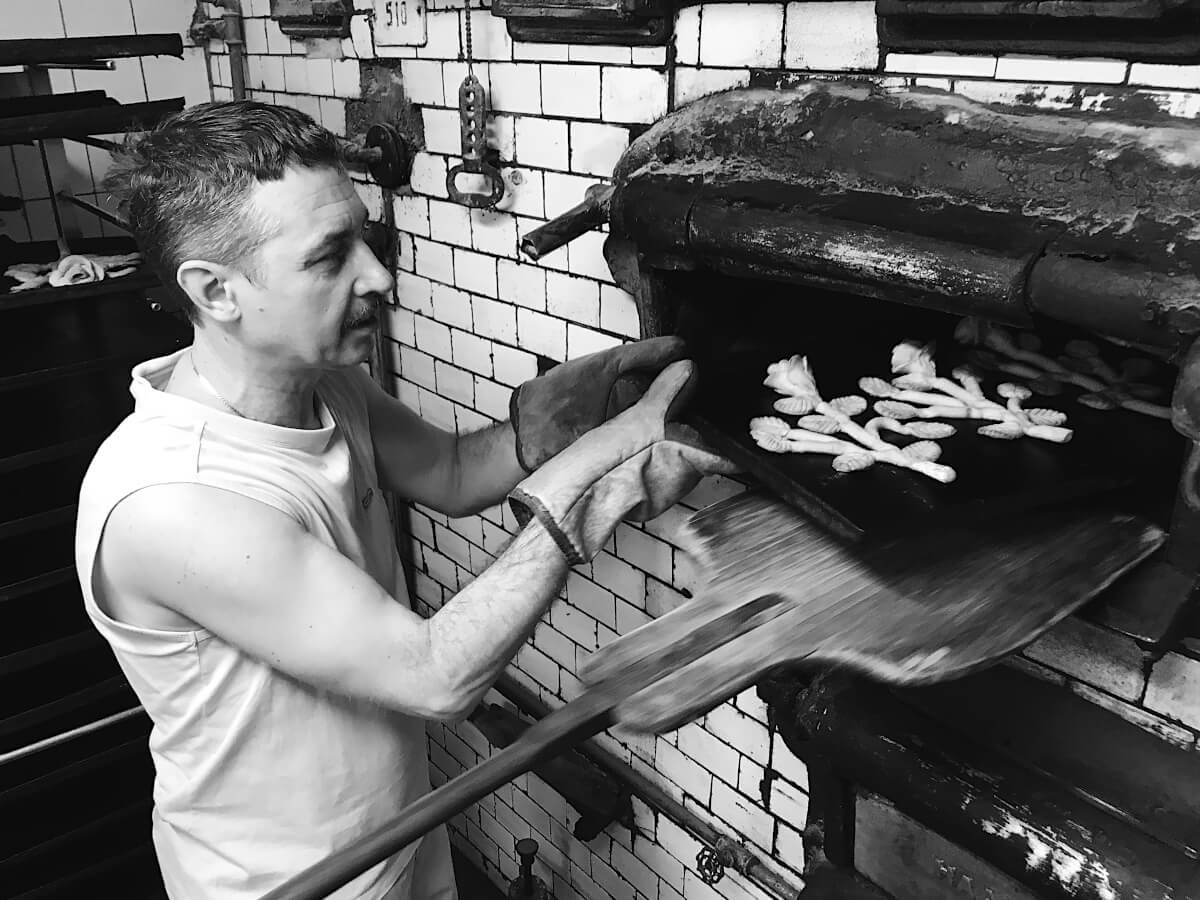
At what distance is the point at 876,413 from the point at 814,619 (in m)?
0.39

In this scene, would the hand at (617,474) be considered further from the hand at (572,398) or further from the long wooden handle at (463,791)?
the long wooden handle at (463,791)

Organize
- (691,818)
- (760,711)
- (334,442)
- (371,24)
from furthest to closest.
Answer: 1. (371,24)
2. (691,818)
3. (760,711)
4. (334,442)

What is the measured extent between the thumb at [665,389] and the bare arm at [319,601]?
0.25m

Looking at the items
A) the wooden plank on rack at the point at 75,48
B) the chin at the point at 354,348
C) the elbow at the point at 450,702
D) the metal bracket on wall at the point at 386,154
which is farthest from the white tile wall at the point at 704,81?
the wooden plank on rack at the point at 75,48

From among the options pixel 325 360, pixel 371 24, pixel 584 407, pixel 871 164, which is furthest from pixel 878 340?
pixel 371 24

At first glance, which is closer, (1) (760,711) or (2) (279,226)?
(2) (279,226)

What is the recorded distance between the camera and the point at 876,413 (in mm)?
1300

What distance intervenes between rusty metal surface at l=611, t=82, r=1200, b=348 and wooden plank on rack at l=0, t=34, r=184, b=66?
151 centimetres

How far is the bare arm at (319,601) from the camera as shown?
52.0 inches

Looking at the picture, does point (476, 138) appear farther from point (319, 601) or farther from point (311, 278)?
point (319, 601)

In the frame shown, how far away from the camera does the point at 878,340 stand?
1.56 meters

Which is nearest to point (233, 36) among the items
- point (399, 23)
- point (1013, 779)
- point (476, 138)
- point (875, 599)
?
point (399, 23)

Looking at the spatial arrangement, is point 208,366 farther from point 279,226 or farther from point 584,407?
point 584,407

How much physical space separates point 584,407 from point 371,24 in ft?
4.16
